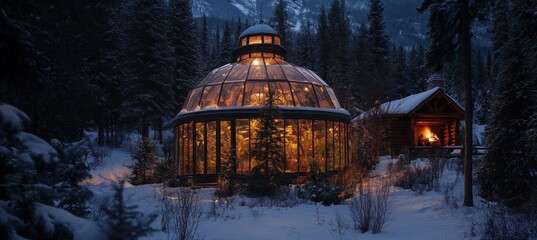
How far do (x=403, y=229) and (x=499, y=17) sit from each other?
36328 millimetres

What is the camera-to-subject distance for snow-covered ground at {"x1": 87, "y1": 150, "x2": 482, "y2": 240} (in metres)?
8.21

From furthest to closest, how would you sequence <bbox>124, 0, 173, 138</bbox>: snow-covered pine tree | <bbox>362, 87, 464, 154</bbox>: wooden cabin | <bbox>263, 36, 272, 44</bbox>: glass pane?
<bbox>124, 0, 173, 138</bbox>: snow-covered pine tree, <bbox>362, 87, 464, 154</bbox>: wooden cabin, <bbox>263, 36, 272, 44</bbox>: glass pane

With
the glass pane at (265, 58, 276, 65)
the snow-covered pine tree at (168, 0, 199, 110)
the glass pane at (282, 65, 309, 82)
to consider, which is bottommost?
the glass pane at (282, 65, 309, 82)

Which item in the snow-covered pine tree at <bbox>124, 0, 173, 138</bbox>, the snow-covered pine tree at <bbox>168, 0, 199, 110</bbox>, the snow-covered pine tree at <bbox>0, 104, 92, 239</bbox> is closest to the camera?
the snow-covered pine tree at <bbox>0, 104, 92, 239</bbox>

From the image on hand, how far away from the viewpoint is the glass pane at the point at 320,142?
17.1m

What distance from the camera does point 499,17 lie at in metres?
39.1

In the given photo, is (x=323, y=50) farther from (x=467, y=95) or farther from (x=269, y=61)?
(x=467, y=95)

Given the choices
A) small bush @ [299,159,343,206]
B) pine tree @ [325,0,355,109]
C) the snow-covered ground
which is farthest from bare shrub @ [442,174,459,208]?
pine tree @ [325,0,355,109]

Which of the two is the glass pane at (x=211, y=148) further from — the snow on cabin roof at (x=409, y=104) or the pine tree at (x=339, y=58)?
the pine tree at (x=339, y=58)

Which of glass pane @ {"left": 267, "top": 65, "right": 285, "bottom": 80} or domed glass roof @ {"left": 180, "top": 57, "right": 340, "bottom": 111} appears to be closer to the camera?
domed glass roof @ {"left": 180, "top": 57, "right": 340, "bottom": 111}

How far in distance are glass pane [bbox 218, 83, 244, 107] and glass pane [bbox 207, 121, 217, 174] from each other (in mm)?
985

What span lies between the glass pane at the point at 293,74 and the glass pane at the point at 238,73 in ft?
5.35

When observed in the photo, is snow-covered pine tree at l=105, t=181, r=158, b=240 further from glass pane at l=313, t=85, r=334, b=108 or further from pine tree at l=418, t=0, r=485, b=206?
glass pane at l=313, t=85, r=334, b=108

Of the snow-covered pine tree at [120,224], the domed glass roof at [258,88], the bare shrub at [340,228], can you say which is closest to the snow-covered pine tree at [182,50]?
the domed glass roof at [258,88]
